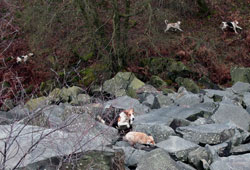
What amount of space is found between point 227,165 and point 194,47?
26.0ft

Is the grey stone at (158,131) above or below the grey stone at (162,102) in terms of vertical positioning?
above

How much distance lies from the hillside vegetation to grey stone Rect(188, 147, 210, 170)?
14.7 feet

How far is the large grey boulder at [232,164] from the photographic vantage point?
3.89m

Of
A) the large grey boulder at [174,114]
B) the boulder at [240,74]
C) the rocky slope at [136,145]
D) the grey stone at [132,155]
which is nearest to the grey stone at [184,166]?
the rocky slope at [136,145]

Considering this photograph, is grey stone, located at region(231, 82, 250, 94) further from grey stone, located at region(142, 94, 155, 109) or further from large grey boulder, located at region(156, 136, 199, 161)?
large grey boulder, located at region(156, 136, 199, 161)

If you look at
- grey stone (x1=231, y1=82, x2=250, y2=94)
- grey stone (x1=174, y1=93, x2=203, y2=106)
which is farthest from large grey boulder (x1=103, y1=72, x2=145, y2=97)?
grey stone (x1=231, y1=82, x2=250, y2=94)

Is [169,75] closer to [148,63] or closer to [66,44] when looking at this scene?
[148,63]

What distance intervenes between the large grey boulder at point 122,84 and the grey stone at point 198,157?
13.0 ft

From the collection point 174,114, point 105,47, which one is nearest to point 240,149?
point 174,114

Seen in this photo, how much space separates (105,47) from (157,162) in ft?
19.1

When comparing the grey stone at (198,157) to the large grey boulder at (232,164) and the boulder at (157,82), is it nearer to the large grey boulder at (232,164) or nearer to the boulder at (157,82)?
the large grey boulder at (232,164)

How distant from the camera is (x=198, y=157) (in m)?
4.17

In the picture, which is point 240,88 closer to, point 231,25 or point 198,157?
point 198,157

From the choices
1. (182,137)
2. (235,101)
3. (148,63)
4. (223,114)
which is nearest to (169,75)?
(148,63)
